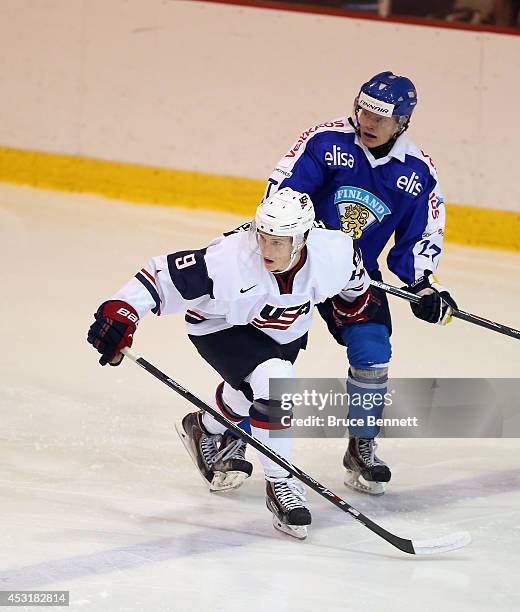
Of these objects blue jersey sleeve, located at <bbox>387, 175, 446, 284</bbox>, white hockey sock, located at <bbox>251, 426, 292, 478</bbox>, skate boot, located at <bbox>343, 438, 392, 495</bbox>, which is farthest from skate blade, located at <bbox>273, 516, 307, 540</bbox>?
blue jersey sleeve, located at <bbox>387, 175, 446, 284</bbox>

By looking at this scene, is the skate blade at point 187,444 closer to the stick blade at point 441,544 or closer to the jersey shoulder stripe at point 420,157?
the stick blade at point 441,544

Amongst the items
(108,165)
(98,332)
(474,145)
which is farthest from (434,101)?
(98,332)

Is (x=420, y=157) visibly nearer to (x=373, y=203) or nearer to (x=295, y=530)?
(x=373, y=203)

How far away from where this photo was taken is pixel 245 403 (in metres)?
3.26

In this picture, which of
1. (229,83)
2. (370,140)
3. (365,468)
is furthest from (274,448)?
(229,83)

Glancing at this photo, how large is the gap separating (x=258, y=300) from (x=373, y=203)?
2.04 feet

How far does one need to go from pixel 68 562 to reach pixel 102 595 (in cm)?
19

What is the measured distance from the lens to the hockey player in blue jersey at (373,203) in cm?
341

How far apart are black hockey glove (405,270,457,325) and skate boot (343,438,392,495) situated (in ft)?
1.25

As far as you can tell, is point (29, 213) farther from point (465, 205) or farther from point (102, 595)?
point (102, 595)

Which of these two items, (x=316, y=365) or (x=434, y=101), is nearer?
(x=316, y=365)

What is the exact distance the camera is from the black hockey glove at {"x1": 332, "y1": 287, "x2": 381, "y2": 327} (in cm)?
339

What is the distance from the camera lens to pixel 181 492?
10.8 feet

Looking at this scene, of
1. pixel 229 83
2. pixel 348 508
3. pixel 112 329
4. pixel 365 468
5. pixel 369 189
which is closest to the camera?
pixel 112 329
